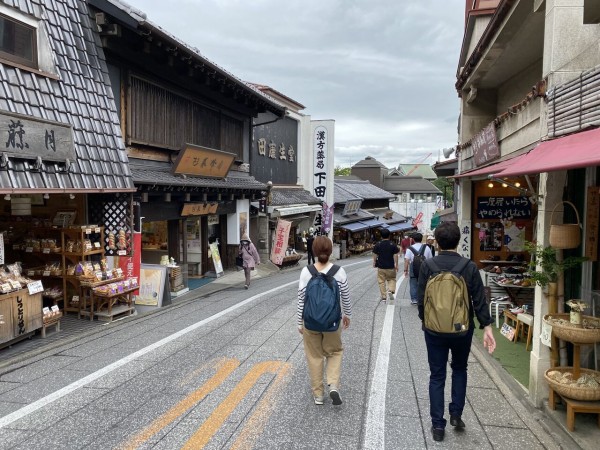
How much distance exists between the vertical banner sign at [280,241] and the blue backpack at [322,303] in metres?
16.9

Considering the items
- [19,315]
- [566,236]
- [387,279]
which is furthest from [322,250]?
[387,279]

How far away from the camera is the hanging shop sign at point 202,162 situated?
1358 centimetres

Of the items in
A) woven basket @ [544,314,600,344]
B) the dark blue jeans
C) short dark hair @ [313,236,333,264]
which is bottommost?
the dark blue jeans

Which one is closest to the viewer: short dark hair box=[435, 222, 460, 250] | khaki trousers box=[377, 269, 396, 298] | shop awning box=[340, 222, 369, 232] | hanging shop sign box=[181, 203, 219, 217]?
short dark hair box=[435, 222, 460, 250]

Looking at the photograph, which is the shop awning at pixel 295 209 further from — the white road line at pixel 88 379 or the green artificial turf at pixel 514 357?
the green artificial turf at pixel 514 357

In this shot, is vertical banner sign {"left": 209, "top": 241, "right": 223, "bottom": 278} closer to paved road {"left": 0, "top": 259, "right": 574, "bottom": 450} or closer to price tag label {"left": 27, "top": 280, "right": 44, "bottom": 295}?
paved road {"left": 0, "top": 259, "right": 574, "bottom": 450}

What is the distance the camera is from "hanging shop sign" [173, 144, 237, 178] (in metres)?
13.6

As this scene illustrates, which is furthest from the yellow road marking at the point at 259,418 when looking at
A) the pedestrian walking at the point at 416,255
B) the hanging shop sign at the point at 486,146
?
the hanging shop sign at the point at 486,146

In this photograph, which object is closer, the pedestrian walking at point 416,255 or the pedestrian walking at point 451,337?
the pedestrian walking at point 451,337

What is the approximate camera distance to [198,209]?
15.4 metres

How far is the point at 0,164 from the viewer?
710 centimetres

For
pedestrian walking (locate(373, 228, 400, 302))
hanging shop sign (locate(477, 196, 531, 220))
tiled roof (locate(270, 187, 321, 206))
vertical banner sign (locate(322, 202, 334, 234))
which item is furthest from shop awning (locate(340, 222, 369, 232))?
pedestrian walking (locate(373, 228, 400, 302))

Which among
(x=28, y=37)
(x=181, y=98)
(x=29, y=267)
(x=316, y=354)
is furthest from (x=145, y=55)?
(x=316, y=354)

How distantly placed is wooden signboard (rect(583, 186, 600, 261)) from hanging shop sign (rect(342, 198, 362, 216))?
31.7 meters
